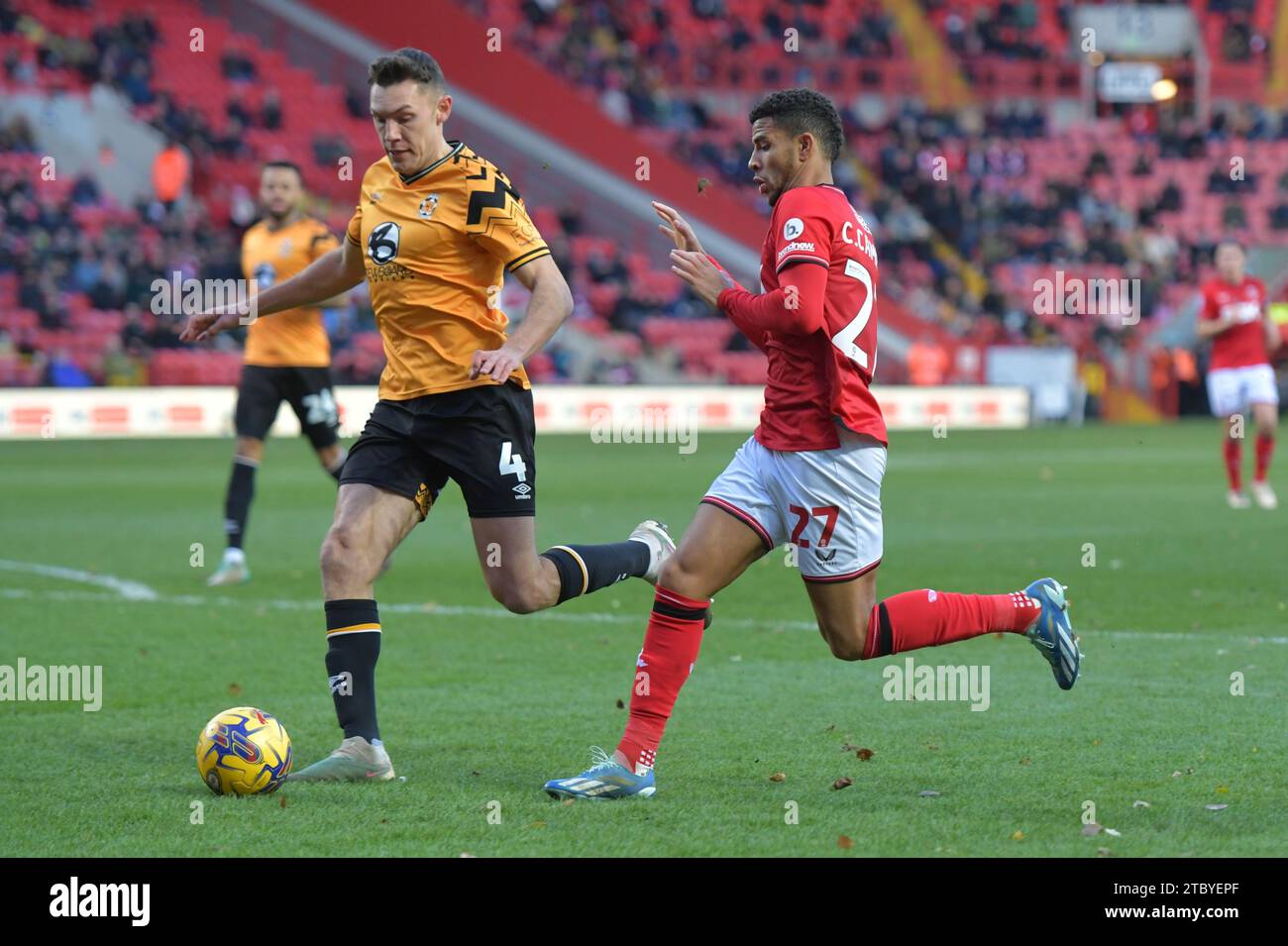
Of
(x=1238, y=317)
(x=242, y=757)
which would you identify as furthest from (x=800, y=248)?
(x=1238, y=317)

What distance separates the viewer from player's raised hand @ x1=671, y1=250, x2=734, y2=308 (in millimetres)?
5398

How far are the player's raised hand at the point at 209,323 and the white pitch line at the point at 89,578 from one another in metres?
4.03

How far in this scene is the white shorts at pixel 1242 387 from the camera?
626 inches

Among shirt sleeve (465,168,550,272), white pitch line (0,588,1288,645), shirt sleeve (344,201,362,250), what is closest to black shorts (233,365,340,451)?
white pitch line (0,588,1288,645)

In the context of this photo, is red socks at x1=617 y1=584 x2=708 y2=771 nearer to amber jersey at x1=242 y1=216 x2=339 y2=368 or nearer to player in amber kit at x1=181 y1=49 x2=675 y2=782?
player in amber kit at x1=181 y1=49 x2=675 y2=782

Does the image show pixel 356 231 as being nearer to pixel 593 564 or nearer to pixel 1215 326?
pixel 593 564

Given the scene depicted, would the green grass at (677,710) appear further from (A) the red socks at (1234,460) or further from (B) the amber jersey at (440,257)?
(A) the red socks at (1234,460)

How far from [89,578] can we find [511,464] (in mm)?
6126

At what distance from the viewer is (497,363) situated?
5590 mm

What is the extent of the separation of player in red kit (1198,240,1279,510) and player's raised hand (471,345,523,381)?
1142 cm

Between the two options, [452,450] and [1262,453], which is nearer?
[452,450]
